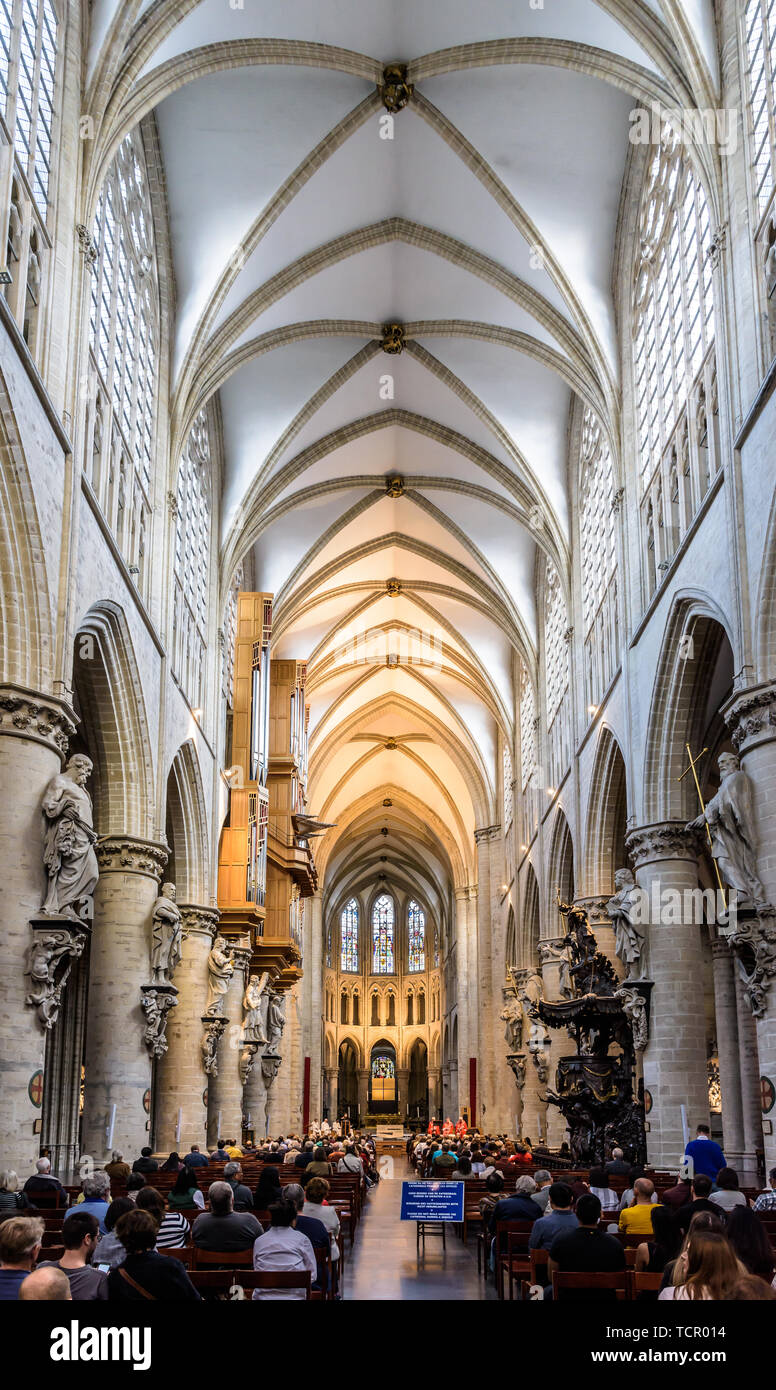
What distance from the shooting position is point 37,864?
14000 millimetres

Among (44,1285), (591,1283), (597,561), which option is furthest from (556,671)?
(44,1285)

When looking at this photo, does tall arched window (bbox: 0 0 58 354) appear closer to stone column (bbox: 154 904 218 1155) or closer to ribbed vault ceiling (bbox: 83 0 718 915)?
ribbed vault ceiling (bbox: 83 0 718 915)

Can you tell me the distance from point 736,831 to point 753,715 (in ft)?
4.18

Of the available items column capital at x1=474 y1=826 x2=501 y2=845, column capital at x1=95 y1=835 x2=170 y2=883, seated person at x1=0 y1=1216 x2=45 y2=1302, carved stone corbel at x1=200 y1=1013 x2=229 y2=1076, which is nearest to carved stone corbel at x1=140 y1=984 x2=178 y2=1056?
column capital at x1=95 y1=835 x2=170 y2=883

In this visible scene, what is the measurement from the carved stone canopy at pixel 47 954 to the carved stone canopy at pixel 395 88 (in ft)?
48.0

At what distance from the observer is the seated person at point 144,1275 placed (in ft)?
19.4

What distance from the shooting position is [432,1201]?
14.9 m

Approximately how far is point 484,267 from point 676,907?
496 inches

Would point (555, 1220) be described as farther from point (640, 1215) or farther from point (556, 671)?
point (556, 671)

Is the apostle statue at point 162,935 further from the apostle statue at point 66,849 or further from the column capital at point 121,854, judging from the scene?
the apostle statue at point 66,849

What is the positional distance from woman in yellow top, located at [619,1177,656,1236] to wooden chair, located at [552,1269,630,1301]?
2308 millimetres

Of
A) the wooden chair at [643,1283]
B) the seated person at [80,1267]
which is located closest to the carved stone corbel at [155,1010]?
the wooden chair at [643,1283]

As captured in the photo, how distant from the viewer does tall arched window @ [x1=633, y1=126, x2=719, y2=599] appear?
60.7 ft
